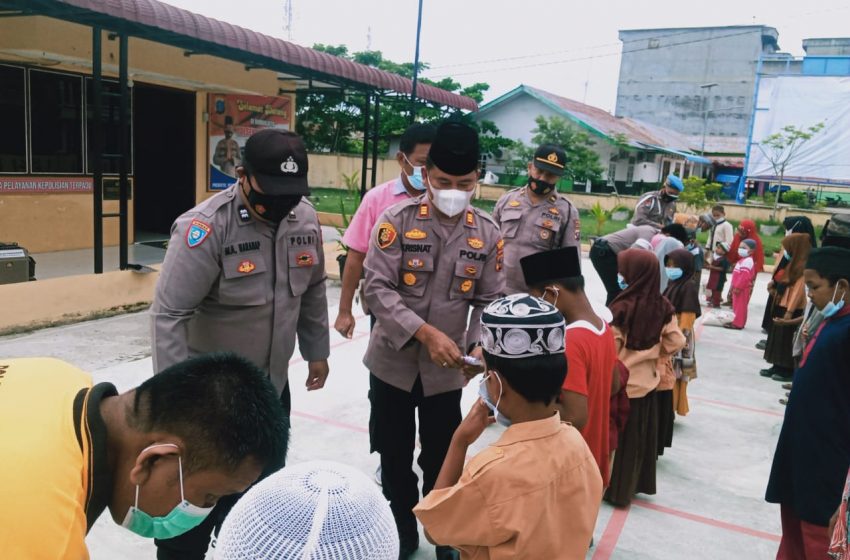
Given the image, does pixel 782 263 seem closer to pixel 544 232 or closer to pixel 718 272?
pixel 718 272

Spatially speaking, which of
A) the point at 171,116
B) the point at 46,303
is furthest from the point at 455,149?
the point at 171,116

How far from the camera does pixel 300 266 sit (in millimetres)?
2842

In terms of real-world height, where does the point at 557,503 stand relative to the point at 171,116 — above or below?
below

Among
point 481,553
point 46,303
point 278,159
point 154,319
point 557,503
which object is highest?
point 278,159

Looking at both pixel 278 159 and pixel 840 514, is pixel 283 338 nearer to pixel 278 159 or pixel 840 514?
pixel 278 159

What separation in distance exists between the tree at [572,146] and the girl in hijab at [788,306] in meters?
22.0

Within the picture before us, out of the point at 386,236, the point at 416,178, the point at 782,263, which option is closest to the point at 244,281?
the point at 386,236

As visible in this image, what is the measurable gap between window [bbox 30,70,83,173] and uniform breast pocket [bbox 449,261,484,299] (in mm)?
8997

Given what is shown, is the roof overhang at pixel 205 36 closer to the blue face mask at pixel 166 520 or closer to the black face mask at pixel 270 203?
the black face mask at pixel 270 203

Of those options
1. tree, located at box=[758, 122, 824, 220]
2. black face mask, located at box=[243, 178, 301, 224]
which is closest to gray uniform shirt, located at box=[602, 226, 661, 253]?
black face mask, located at box=[243, 178, 301, 224]

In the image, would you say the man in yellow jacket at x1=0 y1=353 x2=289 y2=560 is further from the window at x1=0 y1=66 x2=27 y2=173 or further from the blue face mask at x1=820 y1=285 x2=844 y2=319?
the window at x1=0 y1=66 x2=27 y2=173

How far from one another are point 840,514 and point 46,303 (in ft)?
23.9

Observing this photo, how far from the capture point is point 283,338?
2.80 metres

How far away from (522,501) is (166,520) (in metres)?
0.87
